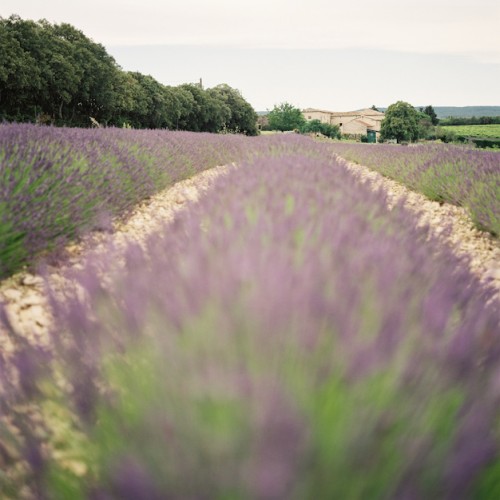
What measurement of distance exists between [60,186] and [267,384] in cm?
429

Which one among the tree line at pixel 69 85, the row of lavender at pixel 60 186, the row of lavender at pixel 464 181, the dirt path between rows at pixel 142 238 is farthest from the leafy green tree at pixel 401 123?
the row of lavender at pixel 60 186

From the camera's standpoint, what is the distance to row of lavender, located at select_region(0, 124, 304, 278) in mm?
3803

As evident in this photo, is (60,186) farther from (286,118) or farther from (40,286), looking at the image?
(286,118)

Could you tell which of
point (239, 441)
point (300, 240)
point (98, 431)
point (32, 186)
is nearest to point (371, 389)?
point (239, 441)

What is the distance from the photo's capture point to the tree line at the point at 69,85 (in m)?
21.1

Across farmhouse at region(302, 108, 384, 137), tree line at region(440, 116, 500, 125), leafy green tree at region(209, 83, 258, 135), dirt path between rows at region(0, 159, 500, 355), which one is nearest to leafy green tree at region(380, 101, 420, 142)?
farmhouse at region(302, 108, 384, 137)

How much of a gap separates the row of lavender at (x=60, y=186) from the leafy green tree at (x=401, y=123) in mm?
73198

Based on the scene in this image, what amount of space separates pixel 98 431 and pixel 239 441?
40cm

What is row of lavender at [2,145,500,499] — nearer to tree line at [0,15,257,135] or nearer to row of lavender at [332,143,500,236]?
row of lavender at [332,143,500,236]

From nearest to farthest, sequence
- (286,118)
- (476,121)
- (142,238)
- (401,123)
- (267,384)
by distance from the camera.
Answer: (267,384)
(142,238)
(401,123)
(286,118)
(476,121)

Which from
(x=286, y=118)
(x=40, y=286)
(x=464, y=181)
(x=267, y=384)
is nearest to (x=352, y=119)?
(x=286, y=118)

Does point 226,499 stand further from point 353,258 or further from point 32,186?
point 32,186

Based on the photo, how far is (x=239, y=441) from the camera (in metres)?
0.80

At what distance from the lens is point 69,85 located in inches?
944
